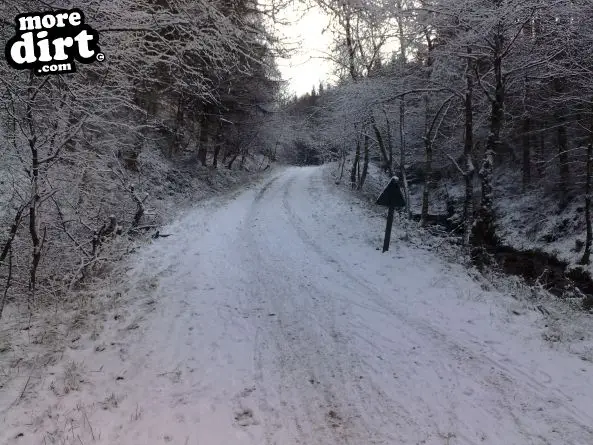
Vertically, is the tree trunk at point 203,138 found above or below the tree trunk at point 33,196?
above

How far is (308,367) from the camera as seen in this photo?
5820mm

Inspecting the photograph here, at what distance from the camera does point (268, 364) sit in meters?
5.89

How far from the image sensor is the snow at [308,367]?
457 cm

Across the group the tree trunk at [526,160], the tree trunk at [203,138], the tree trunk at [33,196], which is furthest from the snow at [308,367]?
the tree trunk at [203,138]

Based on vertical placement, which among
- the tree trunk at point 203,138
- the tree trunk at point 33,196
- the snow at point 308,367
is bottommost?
the snow at point 308,367

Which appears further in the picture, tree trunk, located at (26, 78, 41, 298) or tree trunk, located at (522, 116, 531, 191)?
tree trunk, located at (522, 116, 531, 191)

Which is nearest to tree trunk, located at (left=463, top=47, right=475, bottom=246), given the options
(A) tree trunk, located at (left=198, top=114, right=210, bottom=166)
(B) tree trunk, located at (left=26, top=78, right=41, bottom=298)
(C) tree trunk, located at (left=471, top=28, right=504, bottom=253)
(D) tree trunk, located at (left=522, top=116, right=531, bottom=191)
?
(C) tree trunk, located at (left=471, top=28, right=504, bottom=253)

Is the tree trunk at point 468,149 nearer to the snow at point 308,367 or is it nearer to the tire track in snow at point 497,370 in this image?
the snow at point 308,367

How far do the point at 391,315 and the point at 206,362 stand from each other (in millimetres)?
3364

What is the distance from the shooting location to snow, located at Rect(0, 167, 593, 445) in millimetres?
4566

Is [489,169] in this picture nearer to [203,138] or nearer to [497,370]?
[497,370]

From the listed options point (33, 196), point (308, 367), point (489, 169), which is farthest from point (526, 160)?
point (33, 196)

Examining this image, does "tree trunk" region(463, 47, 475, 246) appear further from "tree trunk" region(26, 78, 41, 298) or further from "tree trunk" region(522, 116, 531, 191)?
"tree trunk" region(522, 116, 531, 191)

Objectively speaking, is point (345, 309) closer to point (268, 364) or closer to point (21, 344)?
point (268, 364)
